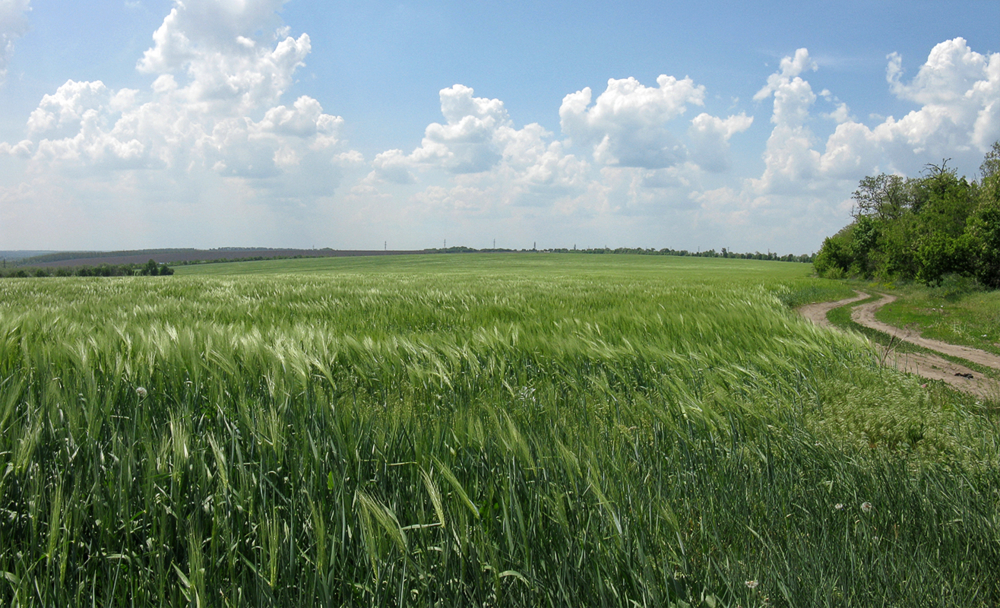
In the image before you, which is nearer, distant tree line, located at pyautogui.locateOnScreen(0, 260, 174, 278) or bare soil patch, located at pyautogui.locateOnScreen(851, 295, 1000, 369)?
bare soil patch, located at pyautogui.locateOnScreen(851, 295, 1000, 369)

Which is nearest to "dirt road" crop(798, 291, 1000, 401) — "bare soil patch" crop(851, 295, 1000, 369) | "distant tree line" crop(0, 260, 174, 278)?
"bare soil patch" crop(851, 295, 1000, 369)

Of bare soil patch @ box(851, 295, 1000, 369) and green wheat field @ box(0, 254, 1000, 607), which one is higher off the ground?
green wheat field @ box(0, 254, 1000, 607)

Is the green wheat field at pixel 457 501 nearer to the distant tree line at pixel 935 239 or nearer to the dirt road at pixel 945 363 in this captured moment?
the dirt road at pixel 945 363

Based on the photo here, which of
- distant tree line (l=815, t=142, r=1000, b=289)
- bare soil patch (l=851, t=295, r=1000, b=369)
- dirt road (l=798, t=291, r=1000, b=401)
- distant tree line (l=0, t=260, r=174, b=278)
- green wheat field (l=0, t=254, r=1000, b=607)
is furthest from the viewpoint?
distant tree line (l=0, t=260, r=174, b=278)

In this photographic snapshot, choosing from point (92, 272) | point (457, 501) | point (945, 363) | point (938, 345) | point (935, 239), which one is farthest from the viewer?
point (92, 272)

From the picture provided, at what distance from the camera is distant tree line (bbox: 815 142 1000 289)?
67.8ft

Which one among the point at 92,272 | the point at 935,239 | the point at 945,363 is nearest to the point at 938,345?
the point at 945,363

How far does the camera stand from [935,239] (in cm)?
2197

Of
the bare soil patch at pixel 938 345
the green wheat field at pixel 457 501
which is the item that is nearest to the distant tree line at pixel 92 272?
the green wheat field at pixel 457 501

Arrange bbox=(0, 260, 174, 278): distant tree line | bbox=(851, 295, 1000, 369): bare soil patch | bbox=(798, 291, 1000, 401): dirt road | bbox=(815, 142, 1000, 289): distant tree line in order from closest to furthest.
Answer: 1. bbox=(798, 291, 1000, 401): dirt road
2. bbox=(851, 295, 1000, 369): bare soil patch
3. bbox=(815, 142, 1000, 289): distant tree line
4. bbox=(0, 260, 174, 278): distant tree line

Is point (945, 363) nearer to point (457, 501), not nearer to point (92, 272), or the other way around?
point (457, 501)

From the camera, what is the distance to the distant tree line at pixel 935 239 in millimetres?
20672

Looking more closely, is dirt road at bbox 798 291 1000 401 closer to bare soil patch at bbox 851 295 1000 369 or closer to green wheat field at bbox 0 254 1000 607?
bare soil patch at bbox 851 295 1000 369

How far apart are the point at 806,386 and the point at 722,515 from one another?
93.7 inches
